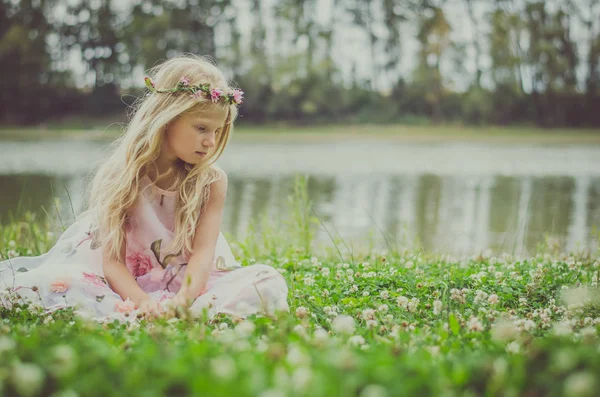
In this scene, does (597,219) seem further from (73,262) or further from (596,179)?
(73,262)

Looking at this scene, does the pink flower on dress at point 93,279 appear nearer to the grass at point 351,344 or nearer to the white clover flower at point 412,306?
the grass at point 351,344

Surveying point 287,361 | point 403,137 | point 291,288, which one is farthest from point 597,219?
point 403,137

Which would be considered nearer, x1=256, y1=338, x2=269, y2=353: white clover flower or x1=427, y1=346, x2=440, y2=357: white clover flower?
x1=256, y1=338, x2=269, y2=353: white clover flower

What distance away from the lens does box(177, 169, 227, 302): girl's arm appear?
12.2ft

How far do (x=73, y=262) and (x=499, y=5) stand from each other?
42.5 meters

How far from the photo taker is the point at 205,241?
385 cm

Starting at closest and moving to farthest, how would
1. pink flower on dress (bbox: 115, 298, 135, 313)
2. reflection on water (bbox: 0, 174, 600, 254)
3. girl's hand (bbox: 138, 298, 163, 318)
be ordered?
girl's hand (bbox: 138, 298, 163, 318) → pink flower on dress (bbox: 115, 298, 135, 313) → reflection on water (bbox: 0, 174, 600, 254)

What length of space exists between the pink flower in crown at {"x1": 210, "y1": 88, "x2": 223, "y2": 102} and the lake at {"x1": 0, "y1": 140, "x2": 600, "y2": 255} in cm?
213

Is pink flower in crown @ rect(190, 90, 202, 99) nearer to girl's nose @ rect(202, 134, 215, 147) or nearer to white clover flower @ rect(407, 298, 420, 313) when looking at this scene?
girl's nose @ rect(202, 134, 215, 147)

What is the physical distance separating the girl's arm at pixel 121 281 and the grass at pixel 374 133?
26751 mm

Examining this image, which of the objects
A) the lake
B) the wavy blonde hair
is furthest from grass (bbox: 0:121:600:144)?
the wavy blonde hair

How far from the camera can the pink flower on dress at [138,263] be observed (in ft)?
13.3

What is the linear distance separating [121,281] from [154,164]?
0.78 m

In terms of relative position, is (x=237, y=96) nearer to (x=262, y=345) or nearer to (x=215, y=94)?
(x=215, y=94)
